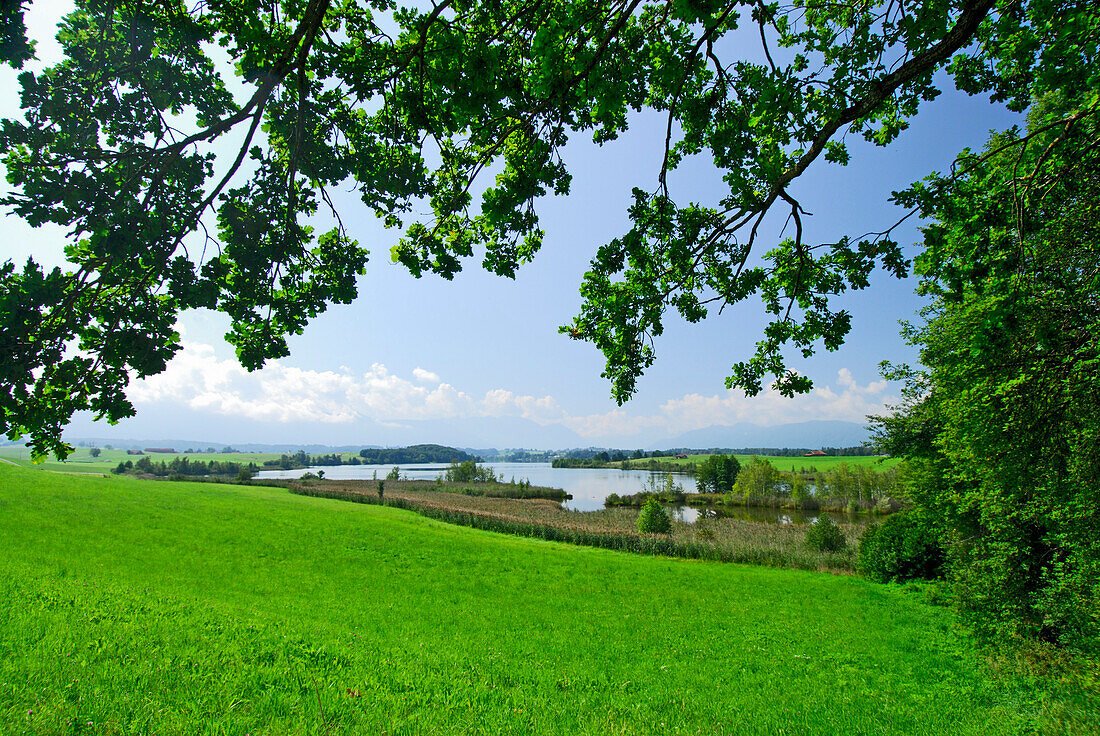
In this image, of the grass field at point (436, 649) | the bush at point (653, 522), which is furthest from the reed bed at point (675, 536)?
the grass field at point (436, 649)

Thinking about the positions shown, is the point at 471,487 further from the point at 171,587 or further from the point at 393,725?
the point at 393,725

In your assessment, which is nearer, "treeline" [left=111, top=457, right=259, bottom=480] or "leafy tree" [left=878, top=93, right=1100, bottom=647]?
"leafy tree" [left=878, top=93, right=1100, bottom=647]

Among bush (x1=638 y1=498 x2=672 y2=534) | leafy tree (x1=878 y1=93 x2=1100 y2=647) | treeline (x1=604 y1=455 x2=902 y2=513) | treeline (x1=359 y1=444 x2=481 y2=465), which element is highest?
leafy tree (x1=878 y1=93 x2=1100 y2=647)

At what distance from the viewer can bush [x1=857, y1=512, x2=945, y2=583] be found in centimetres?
1747

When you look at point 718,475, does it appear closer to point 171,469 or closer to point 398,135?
point 398,135

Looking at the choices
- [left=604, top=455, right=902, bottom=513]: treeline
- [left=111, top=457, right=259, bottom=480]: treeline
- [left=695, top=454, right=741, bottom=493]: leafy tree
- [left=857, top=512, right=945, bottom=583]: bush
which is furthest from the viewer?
[left=695, top=454, right=741, bottom=493]: leafy tree

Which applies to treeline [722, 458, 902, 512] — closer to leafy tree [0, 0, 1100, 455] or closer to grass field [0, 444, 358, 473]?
leafy tree [0, 0, 1100, 455]

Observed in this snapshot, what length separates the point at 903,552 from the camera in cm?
1817

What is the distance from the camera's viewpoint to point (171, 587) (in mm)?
10312

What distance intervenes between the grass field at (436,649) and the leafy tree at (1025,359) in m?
2.25

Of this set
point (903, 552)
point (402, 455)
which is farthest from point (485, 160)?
point (402, 455)

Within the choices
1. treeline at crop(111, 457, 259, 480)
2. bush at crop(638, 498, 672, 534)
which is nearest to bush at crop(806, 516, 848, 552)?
bush at crop(638, 498, 672, 534)

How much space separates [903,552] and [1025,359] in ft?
55.6

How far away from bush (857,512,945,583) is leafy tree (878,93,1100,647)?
149 inches
